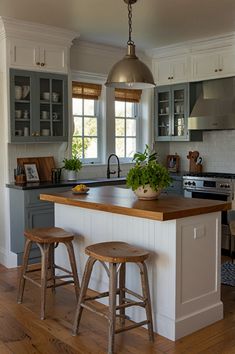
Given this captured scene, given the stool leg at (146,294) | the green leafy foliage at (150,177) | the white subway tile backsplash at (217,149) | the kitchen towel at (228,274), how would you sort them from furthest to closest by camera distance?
the white subway tile backsplash at (217,149) → the kitchen towel at (228,274) → the green leafy foliage at (150,177) → the stool leg at (146,294)

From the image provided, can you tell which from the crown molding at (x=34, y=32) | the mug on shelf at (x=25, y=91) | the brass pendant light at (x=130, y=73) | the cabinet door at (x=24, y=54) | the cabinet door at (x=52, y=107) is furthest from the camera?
the cabinet door at (x=52, y=107)

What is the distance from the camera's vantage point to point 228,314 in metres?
3.54

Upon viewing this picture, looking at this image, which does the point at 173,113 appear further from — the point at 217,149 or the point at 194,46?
the point at 194,46

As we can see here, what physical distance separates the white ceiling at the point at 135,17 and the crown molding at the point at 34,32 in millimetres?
113

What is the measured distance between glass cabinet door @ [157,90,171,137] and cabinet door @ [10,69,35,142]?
220 centimetres

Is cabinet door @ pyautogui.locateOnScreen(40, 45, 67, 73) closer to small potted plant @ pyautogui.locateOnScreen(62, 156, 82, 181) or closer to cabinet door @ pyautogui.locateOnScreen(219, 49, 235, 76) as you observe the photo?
small potted plant @ pyautogui.locateOnScreen(62, 156, 82, 181)

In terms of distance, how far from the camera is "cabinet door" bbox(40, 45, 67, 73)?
519cm

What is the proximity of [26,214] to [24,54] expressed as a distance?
188 cm

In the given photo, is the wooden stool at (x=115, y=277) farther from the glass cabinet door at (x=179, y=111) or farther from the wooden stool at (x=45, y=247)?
the glass cabinet door at (x=179, y=111)

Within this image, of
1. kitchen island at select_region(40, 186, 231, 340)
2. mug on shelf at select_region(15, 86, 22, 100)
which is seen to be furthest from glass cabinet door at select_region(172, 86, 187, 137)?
kitchen island at select_region(40, 186, 231, 340)

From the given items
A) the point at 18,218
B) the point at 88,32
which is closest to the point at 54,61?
the point at 88,32

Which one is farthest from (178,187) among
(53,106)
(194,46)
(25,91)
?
(25,91)

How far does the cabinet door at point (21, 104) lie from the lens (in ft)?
16.3

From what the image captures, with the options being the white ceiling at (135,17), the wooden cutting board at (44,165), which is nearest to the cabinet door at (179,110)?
the white ceiling at (135,17)
